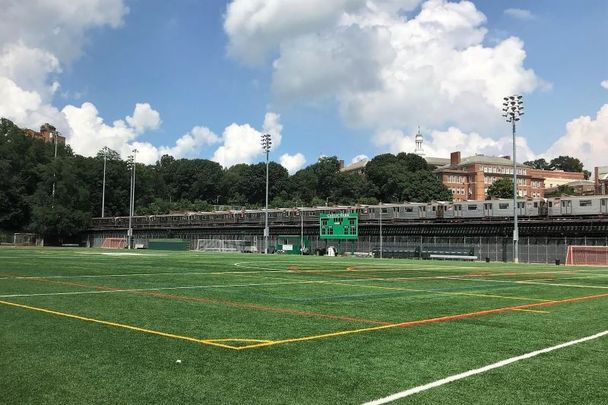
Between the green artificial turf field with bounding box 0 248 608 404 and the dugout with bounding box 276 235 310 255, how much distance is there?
65.8m

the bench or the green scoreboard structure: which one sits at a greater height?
the green scoreboard structure

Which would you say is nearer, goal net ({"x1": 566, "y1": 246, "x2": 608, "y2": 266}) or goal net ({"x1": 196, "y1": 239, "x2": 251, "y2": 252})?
goal net ({"x1": 566, "y1": 246, "x2": 608, "y2": 266})

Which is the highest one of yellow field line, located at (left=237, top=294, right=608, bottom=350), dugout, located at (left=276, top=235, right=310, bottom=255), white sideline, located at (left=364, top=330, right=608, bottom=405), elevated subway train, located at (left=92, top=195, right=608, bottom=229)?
elevated subway train, located at (left=92, top=195, right=608, bottom=229)

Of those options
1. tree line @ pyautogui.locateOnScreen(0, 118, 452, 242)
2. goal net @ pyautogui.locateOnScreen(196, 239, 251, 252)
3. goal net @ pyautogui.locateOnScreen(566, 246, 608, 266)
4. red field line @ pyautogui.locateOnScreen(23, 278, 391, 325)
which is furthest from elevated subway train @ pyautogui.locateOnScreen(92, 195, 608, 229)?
red field line @ pyautogui.locateOnScreen(23, 278, 391, 325)

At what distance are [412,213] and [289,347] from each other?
73833 millimetres

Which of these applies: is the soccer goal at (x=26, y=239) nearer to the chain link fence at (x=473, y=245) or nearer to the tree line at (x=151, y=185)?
the tree line at (x=151, y=185)

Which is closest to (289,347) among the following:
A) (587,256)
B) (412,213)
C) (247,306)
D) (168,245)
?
(247,306)

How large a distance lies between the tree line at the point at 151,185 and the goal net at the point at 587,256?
8396 centimetres

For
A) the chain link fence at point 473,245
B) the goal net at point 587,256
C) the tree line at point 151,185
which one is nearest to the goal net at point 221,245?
the chain link fence at point 473,245

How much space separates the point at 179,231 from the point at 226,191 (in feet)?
281

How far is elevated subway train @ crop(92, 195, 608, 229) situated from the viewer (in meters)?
64.2

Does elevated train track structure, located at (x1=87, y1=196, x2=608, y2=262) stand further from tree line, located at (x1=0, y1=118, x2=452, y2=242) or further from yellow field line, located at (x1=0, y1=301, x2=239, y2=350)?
yellow field line, located at (x1=0, y1=301, x2=239, y2=350)

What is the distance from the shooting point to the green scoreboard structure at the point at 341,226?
75812 millimetres

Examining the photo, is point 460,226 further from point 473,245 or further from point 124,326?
point 124,326
